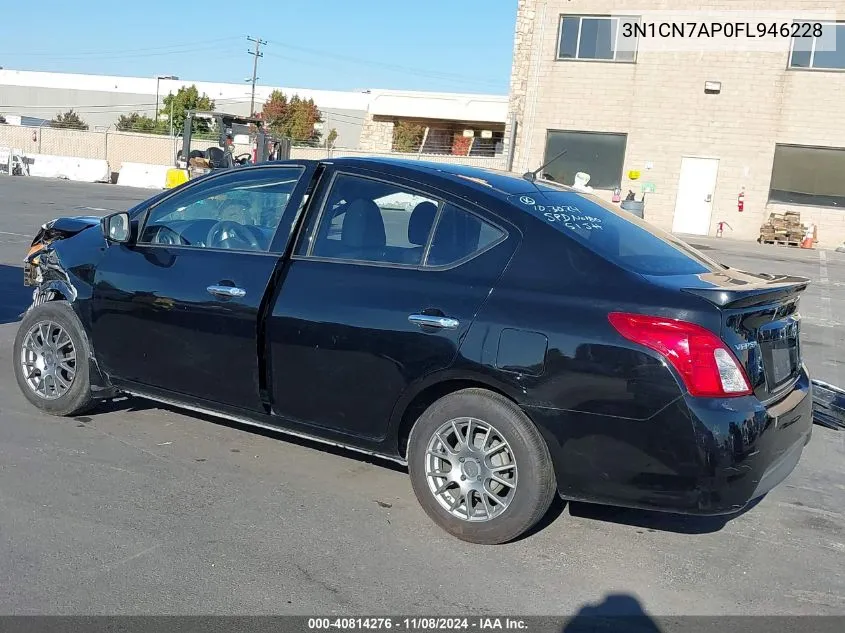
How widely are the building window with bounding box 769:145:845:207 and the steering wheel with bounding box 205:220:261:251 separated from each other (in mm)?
26498

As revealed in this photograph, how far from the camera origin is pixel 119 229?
4957 mm

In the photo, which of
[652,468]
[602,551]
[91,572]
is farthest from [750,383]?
[91,572]

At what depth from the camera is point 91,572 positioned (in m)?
3.47

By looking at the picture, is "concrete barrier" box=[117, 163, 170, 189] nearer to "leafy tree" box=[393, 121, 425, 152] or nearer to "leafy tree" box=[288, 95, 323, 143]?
"leafy tree" box=[393, 121, 425, 152]

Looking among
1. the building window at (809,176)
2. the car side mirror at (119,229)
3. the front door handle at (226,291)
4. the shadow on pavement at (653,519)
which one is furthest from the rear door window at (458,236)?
the building window at (809,176)

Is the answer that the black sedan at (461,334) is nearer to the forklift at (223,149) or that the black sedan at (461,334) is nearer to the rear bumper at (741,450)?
the rear bumper at (741,450)

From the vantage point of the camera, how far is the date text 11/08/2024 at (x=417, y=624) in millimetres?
3203

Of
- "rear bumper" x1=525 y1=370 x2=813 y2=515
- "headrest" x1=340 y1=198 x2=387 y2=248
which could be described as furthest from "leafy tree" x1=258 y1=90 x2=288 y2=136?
"rear bumper" x1=525 y1=370 x2=813 y2=515

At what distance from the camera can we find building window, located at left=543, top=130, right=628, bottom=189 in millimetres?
29562

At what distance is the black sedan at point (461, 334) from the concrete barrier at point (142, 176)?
33.1m

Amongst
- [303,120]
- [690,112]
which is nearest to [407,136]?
[303,120]

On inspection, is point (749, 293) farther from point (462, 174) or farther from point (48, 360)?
point (48, 360)

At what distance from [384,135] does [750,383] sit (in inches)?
1892

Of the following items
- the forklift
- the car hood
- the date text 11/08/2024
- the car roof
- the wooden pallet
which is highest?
the forklift
